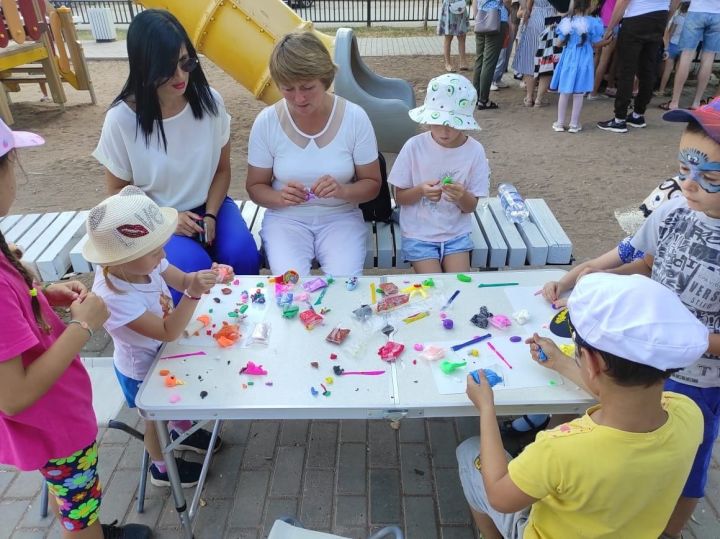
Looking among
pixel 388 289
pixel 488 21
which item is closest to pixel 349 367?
pixel 388 289

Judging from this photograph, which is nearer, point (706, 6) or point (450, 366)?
point (450, 366)

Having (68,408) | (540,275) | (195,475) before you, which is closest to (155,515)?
(195,475)

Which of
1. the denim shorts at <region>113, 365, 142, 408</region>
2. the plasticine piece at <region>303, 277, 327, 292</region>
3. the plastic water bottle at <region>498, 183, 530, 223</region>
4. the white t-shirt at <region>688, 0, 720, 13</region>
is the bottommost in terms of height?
the denim shorts at <region>113, 365, 142, 408</region>

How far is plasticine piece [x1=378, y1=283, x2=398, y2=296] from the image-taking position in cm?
242

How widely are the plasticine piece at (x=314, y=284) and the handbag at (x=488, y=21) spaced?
19.8ft

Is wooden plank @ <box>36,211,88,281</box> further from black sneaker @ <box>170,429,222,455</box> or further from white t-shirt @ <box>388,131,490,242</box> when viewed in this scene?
white t-shirt @ <box>388,131,490,242</box>

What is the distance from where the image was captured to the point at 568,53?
6770 millimetres

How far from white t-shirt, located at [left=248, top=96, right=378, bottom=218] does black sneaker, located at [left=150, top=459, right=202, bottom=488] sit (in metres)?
1.56

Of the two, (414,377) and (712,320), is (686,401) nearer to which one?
(712,320)

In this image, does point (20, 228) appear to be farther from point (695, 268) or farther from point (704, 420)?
point (704, 420)

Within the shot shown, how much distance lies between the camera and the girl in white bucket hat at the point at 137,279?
6.23ft

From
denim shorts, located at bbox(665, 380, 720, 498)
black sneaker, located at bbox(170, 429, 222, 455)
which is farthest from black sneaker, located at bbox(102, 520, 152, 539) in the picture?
denim shorts, located at bbox(665, 380, 720, 498)

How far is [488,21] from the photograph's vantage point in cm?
723

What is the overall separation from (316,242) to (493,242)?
3.38 feet
